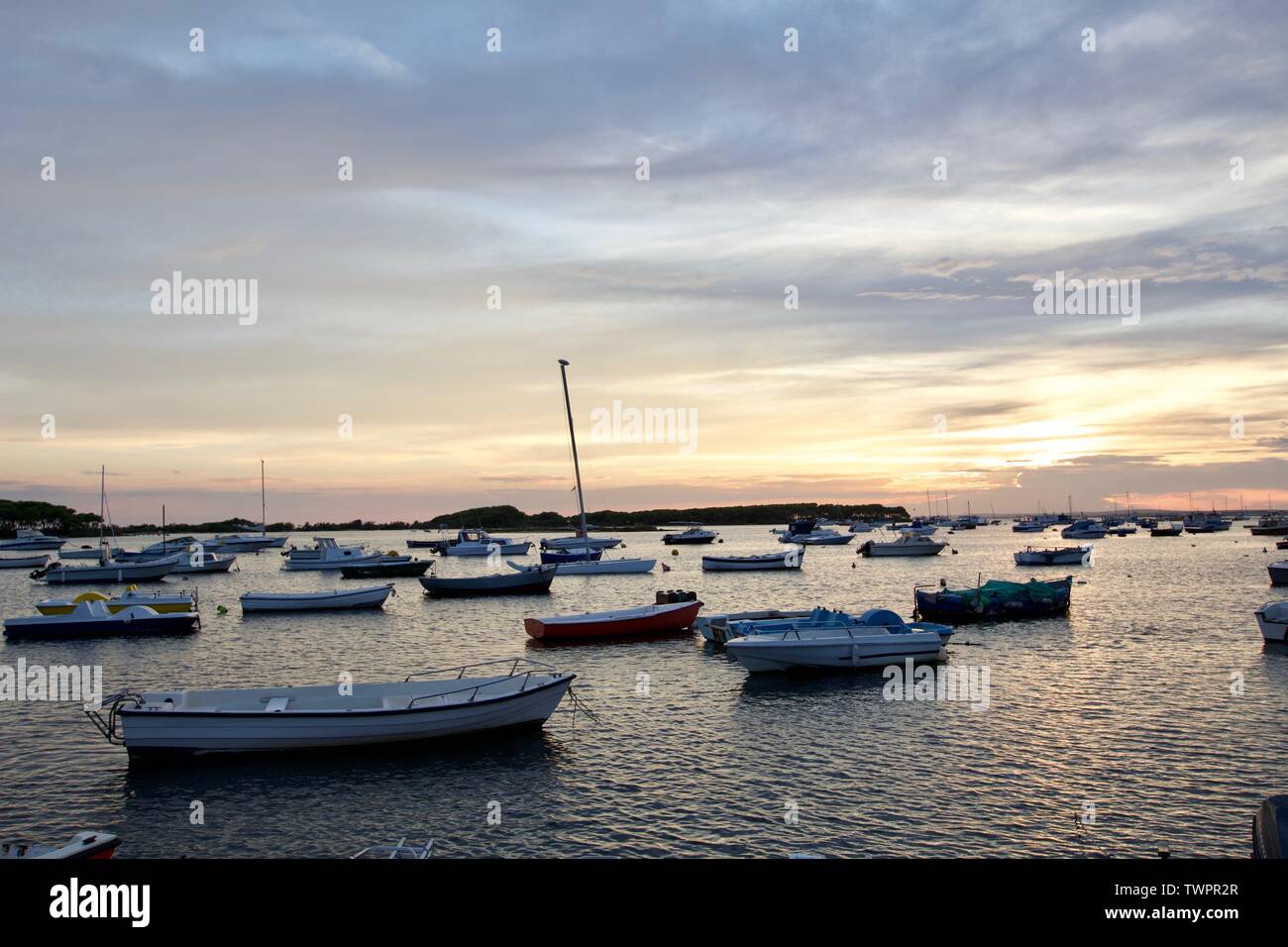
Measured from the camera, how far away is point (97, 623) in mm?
52781

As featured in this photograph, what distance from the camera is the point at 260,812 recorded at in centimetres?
2125

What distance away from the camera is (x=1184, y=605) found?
6081 cm

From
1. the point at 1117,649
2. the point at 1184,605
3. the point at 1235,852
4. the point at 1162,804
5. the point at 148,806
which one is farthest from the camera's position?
the point at 1184,605

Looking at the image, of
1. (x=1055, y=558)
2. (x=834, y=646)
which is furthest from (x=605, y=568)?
(x=834, y=646)

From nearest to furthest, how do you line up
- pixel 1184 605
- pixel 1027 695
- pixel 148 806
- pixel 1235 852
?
pixel 1235 852 → pixel 148 806 → pixel 1027 695 → pixel 1184 605

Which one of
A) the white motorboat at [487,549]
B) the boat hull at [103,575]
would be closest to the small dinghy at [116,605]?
the boat hull at [103,575]

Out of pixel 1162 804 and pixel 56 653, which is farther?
pixel 56 653

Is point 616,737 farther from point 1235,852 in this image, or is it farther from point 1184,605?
point 1184,605

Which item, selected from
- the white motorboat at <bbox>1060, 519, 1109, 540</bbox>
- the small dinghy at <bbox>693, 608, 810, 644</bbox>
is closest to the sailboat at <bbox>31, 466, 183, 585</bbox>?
the small dinghy at <bbox>693, 608, 810, 644</bbox>

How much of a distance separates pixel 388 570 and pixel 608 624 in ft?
185
